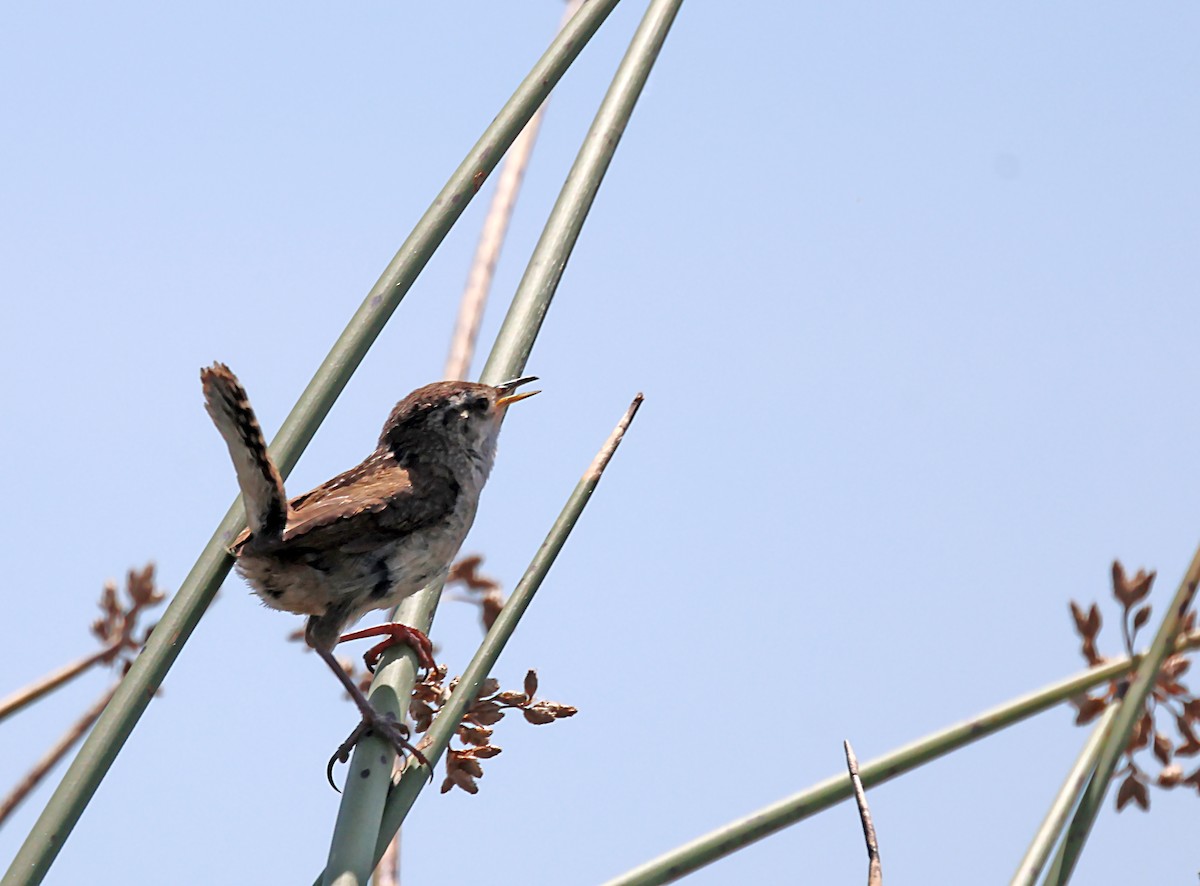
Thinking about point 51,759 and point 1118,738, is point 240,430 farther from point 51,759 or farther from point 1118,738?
point 1118,738

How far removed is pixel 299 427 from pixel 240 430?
0.55 metres

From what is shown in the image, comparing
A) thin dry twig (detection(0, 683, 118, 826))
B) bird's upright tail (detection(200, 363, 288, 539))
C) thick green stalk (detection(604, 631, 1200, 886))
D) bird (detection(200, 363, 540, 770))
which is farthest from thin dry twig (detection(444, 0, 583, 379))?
thick green stalk (detection(604, 631, 1200, 886))

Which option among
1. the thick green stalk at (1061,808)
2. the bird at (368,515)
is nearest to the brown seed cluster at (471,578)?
the bird at (368,515)

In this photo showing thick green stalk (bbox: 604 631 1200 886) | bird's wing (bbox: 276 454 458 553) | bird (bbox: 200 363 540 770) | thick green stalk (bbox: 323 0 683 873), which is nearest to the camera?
thick green stalk (bbox: 604 631 1200 886)

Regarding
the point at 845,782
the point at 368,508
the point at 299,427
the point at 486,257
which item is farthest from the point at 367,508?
the point at 845,782

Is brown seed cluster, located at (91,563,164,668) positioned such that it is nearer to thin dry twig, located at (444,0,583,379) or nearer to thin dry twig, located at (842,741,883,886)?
thin dry twig, located at (444,0,583,379)

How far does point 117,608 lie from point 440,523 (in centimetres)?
73

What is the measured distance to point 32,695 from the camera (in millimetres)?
2424

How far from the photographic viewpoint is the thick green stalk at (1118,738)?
5.57 feet

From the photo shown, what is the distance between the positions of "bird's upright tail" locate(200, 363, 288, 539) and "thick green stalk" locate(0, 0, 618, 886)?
1.23ft

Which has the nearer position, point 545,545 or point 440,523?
point 545,545

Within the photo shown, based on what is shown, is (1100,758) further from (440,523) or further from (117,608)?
(117,608)

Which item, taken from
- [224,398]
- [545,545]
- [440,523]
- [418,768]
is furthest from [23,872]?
[440,523]

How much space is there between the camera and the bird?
2262 mm
